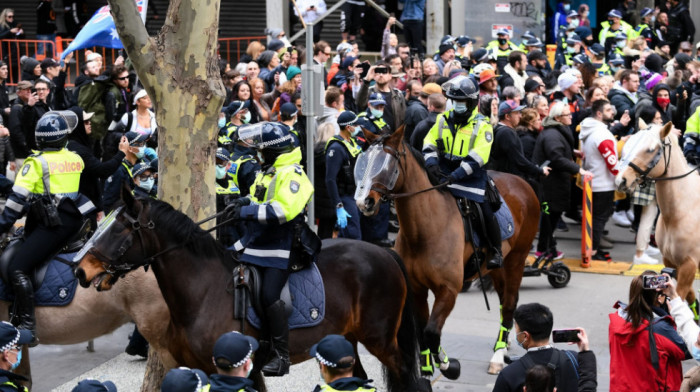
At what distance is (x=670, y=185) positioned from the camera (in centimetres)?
1049

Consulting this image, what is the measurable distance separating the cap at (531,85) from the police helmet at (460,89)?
6.47 meters

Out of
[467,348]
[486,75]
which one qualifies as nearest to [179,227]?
[467,348]

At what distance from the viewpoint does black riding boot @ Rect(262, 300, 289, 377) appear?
24.5ft

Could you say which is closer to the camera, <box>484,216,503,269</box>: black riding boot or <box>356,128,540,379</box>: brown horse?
<box>356,128,540,379</box>: brown horse

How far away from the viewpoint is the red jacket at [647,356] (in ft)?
23.3

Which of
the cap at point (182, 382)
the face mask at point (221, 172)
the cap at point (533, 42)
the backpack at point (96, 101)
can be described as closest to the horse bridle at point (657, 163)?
the face mask at point (221, 172)

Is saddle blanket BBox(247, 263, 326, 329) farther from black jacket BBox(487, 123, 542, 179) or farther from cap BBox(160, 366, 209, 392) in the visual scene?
black jacket BBox(487, 123, 542, 179)

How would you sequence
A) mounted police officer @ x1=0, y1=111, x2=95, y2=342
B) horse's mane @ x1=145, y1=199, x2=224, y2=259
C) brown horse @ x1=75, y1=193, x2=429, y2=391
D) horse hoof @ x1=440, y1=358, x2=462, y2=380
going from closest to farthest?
brown horse @ x1=75, y1=193, x2=429, y2=391, horse's mane @ x1=145, y1=199, x2=224, y2=259, mounted police officer @ x1=0, y1=111, x2=95, y2=342, horse hoof @ x1=440, y1=358, x2=462, y2=380

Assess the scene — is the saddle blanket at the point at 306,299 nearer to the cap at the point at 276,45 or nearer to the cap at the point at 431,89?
the cap at the point at 431,89

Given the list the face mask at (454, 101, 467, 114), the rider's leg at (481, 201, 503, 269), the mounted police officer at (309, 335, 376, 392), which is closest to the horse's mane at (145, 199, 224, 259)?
the mounted police officer at (309, 335, 376, 392)

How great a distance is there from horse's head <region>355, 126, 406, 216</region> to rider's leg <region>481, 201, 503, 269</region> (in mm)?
1263

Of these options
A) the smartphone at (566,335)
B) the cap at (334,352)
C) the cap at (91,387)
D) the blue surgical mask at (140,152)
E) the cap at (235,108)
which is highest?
the cap at (235,108)

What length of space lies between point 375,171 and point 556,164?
5.61 metres

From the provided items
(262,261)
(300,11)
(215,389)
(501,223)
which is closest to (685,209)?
(501,223)
